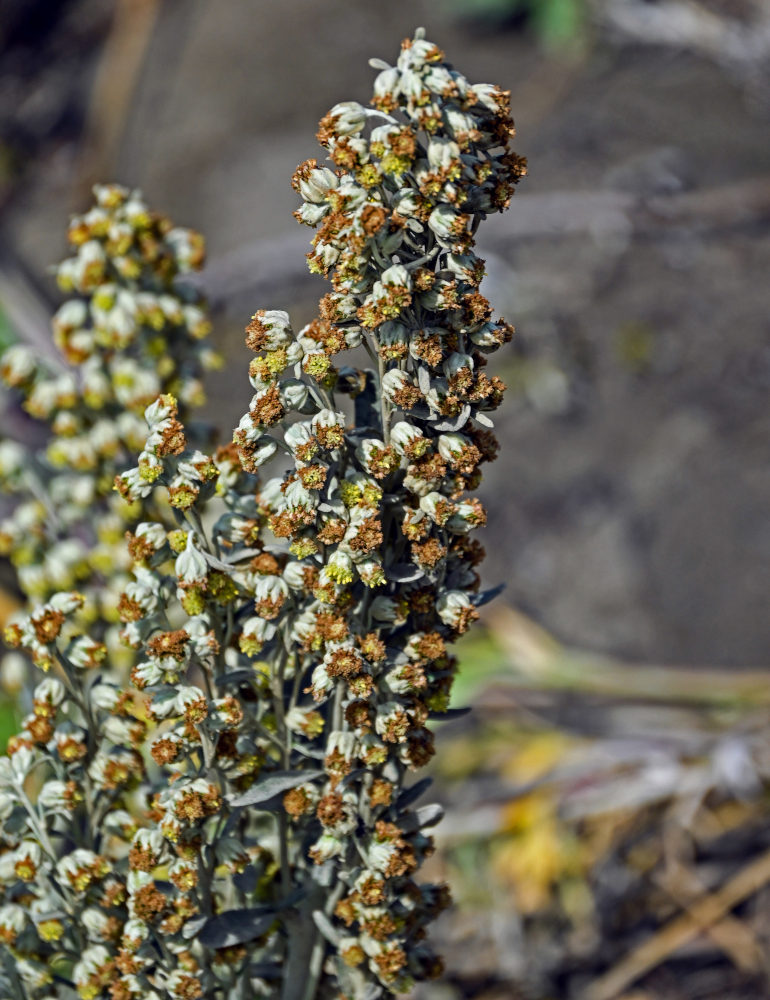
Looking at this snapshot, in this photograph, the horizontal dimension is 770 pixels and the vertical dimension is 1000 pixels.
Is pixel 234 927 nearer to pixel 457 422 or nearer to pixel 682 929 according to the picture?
pixel 457 422

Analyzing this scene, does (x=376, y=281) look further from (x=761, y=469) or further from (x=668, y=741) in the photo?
(x=761, y=469)

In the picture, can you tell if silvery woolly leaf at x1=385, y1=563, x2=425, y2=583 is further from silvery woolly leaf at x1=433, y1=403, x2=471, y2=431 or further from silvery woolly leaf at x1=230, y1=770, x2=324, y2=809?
silvery woolly leaf at x1=230, y1=770, x2=324, y2=809

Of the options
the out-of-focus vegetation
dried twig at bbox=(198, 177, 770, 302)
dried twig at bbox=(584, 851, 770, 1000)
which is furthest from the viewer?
the out-of-focus vegetation

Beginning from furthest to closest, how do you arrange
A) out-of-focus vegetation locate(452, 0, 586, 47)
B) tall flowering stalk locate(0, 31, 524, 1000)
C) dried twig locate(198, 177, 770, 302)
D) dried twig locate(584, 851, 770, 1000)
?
out-of-focus vegetation locate(452, 0, 586, 47)
dried twig locate(198, 177, 770, 302)
dried twig locate(584, 851, 770, 1000)
tall flowering stalk locate(0, 31, 524, 1000)

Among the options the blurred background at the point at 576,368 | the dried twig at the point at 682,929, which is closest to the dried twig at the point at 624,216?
the blurred background at the point at 576,368

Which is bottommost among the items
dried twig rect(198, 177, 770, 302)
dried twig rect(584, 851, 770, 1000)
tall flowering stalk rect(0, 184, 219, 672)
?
dried twig rect(584, 851, 770, 1000)

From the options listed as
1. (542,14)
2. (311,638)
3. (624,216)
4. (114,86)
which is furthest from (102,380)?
(542,14)

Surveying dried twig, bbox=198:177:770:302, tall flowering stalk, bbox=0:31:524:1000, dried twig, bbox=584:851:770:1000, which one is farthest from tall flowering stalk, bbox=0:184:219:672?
dried twig, bbox=198:177:770:302
